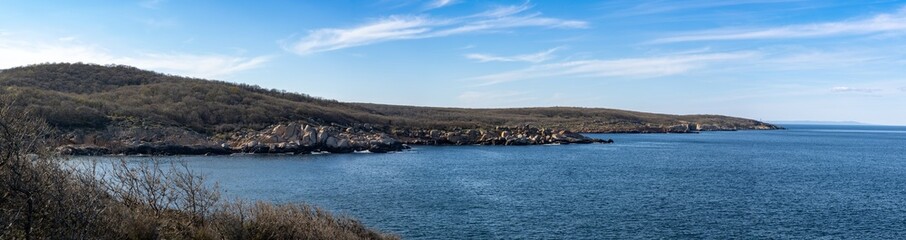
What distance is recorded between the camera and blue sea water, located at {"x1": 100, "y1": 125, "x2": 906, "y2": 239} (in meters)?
31.3

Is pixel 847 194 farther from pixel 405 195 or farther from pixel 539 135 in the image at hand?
pixel 539 135

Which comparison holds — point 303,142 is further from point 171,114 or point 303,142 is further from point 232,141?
point 171,114

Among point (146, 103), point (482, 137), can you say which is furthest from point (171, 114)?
point (482, 137)

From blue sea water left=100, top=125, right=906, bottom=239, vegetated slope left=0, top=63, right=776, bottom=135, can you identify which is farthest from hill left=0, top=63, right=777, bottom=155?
blue sea water left=100, top=125, right=906, bottom=239

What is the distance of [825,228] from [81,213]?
31.9 m

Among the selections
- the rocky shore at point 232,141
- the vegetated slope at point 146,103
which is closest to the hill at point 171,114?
the vegetated slope at point 146,103

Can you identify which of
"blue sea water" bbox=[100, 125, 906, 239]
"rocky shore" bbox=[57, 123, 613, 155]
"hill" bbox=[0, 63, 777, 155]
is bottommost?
"blue sea water" bbox=[100, 125, 906, 239]

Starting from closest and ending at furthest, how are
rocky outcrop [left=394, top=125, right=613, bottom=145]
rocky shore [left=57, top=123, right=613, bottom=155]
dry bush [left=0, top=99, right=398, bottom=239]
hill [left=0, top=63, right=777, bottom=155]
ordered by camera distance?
dry bush [left=0, top=99, right=398, bottom=239] < rocky shore [left=57, top=123, right=613, bottom=155] < hill [left=0, top=63, right=777, bottom=155] < rocky outcrop [left=394, top=125, right=613, bottom=145]

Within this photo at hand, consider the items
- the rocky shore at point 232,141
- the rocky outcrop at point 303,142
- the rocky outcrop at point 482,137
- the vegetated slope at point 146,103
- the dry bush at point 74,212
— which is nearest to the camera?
the dry bush at point 74,212

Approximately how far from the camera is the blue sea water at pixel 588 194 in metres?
31.3

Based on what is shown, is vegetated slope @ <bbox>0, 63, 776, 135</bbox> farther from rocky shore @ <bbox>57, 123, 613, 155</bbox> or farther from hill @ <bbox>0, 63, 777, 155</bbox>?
rocky shore @ <bbox>57, 123, 613, 155</bbox>

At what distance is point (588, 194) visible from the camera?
42.8 meters

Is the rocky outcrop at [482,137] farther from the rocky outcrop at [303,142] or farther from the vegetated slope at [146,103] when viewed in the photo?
the rocky outcrop at [303,142]

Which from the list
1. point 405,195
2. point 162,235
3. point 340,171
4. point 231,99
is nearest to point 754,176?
point 405,195
